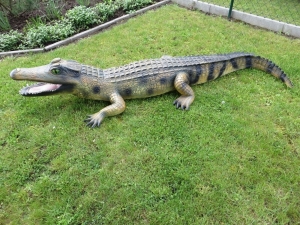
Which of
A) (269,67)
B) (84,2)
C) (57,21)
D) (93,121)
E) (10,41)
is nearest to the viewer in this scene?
(93,121)

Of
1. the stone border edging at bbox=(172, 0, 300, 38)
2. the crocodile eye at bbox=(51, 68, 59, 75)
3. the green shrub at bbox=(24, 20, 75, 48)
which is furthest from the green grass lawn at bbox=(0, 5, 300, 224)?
the stone border edging at bbox=(172, 0, 300, 38)

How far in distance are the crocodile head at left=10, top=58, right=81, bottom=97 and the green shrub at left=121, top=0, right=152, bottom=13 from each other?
12.2 feet

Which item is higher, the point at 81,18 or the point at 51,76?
the point at 51,76

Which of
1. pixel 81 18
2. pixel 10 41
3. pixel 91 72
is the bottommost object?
pixel 10 41

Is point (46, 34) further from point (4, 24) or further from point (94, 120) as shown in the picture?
point (94, 120)

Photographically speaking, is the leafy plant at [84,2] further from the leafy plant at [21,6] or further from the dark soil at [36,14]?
the leafy plant at [21,6]

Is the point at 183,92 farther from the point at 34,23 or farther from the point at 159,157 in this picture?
the point at 34,23

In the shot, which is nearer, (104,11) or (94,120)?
(94,120)

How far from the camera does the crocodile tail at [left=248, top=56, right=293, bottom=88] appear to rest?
447 centimetres

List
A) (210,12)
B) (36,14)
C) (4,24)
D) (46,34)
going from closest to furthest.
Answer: (46,34) → (4,24) → (36,14) → (210,12)

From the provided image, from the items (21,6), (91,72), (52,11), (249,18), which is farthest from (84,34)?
Result: (249,18)

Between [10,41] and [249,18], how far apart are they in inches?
211

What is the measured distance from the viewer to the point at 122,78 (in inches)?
152

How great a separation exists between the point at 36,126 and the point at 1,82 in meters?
1.37
